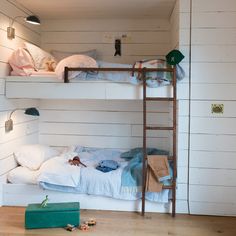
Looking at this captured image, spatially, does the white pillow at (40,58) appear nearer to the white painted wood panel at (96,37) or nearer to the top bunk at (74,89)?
the top bunk at (74,89)

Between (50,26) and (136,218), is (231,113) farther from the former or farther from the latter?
(50,26)

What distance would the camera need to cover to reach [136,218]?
3.23 m

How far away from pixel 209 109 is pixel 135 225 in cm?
147

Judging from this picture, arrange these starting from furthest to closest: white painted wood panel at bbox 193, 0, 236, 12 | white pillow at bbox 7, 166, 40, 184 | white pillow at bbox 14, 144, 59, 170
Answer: white pillow at bbox 14, 144, 59, 170 < white pillow at bbox 7, 166, 40, 184 < white painted wood panel at bbox 193, 0, 236, 12

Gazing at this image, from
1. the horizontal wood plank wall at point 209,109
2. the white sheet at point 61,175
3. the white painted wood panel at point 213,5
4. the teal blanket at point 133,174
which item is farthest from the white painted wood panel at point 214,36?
the white sheet at point 61,175

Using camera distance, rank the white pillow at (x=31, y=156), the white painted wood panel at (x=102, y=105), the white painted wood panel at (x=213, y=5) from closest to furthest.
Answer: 1. the white painted wood panel at (x=213, y=5)
2. the white pillow at (x=31, y=156)
3. the white painted wood panel at (x=102, y=105)

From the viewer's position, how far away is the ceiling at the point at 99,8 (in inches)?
146

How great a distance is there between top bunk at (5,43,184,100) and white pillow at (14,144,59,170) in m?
0.72

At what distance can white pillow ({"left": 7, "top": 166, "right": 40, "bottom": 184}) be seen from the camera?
3.49 meters

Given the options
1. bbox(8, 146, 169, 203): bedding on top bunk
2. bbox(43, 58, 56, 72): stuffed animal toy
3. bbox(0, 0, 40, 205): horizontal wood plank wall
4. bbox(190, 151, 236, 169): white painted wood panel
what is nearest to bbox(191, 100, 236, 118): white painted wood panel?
bbox(190, 151, 236, 169): white painted wood panel

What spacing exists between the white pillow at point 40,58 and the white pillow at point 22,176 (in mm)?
1286

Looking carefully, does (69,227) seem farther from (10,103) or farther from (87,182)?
(10,103)

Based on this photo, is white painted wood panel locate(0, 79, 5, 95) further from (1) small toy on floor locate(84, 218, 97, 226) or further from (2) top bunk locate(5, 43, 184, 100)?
(1) small toy on floor locate(84, 218, 97, 226)

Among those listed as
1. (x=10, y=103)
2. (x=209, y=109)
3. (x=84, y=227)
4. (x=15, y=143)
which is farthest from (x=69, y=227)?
(x=209, y=109)
